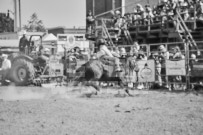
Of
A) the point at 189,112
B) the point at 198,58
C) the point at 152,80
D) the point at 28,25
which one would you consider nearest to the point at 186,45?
the point at 198,58

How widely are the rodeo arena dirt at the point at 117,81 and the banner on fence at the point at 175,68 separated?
0.04 m

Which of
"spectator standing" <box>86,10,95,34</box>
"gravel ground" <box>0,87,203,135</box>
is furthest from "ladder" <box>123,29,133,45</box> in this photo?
"gravel ground" <box>0,87,203,135</box>

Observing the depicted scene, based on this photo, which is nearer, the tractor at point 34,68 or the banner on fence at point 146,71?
the banner on fence at point 146,71

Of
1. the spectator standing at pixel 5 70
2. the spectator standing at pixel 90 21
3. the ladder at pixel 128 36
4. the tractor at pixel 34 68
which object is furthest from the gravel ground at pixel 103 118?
the spectator standing at pixel 90 21

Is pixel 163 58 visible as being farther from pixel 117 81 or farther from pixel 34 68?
pixel 34 68

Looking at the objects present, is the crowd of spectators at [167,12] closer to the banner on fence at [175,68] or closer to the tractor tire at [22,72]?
the banner on fence at [175,68]

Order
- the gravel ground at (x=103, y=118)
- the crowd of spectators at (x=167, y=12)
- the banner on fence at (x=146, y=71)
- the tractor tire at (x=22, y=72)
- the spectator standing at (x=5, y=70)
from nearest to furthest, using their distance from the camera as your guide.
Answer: the gravel ground at (x=103, y=118) < the banner on fence at (x=146, y=71) < the tractor tire at (x=22, y=72) < the crowd of spectators at (x=167, y=12) < the spectator standing at (x=5, y=70)

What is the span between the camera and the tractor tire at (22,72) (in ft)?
49.0

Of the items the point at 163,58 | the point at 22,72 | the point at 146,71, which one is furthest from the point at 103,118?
the point at 22,72

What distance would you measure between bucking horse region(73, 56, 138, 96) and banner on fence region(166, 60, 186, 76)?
1956 millimetres

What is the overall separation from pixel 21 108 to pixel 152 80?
667 cm

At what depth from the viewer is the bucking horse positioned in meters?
11.2

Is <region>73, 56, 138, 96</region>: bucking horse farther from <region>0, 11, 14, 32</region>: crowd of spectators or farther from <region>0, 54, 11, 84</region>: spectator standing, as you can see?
<region>0, 11, 14, 32</region>: crowd of spectators

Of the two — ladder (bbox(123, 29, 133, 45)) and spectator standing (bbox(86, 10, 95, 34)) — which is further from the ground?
spectator standing (bbox(86, 10, 95, 34))
